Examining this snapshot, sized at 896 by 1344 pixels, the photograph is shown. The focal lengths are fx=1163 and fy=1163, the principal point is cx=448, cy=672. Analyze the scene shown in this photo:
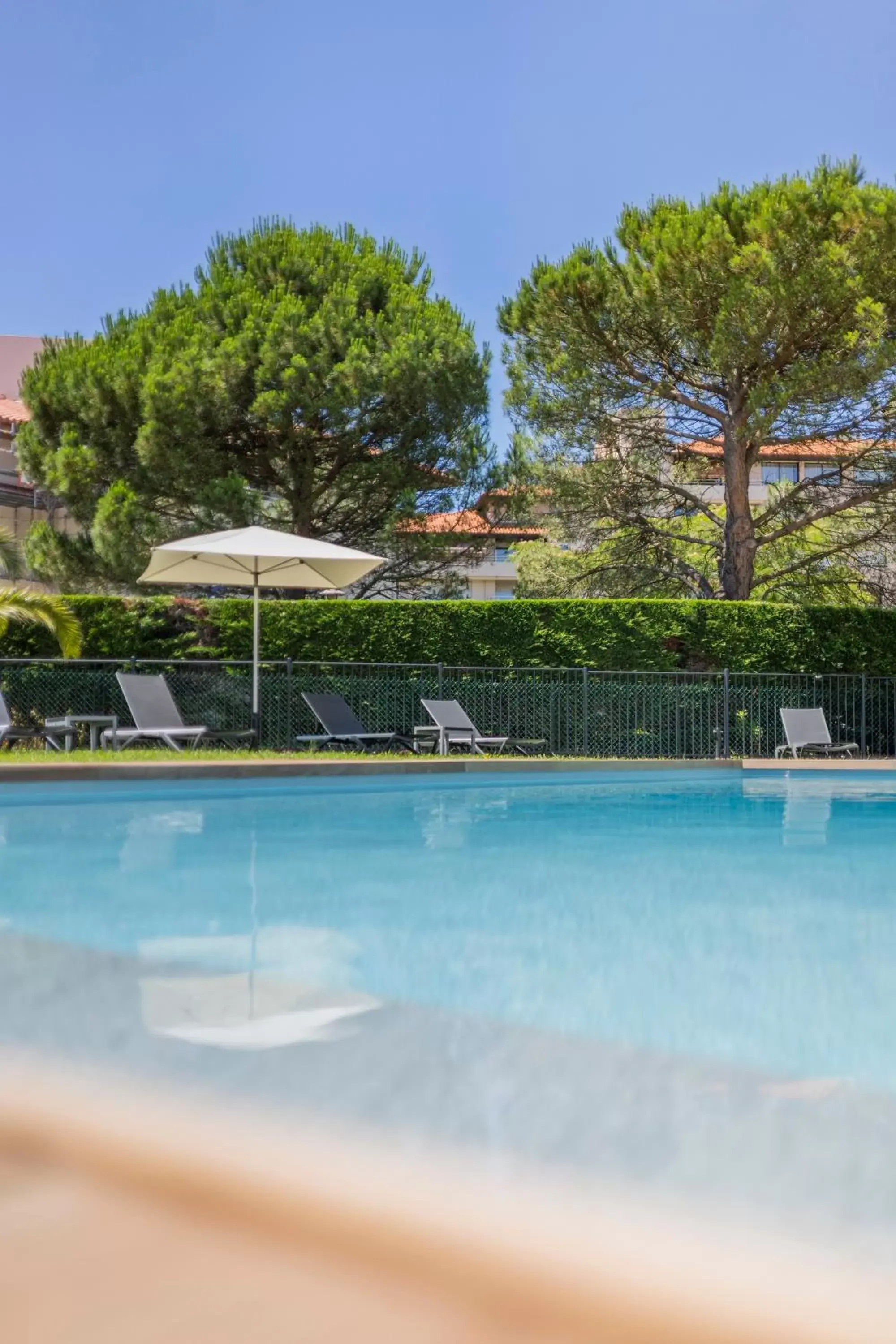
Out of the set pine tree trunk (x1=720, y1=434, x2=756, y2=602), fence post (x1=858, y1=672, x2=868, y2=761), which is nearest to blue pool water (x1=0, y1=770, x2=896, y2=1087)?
fence post (x1=858, y1=672, x2=868, y2=761)

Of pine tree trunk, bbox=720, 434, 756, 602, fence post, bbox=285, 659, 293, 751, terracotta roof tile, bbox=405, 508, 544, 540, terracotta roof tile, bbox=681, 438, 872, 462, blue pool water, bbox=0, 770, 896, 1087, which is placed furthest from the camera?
terracotta roof tile, bbox=405, 508, 544, 540

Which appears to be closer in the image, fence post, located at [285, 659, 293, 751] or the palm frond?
the palm frond

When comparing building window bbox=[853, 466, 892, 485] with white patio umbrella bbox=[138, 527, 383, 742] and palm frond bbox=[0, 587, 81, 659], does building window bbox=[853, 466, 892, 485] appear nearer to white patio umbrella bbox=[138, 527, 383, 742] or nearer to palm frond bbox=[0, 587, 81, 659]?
white patio umbrella bbox=[138, 527, 383, 742]

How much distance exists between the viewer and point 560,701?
1753 centimetres

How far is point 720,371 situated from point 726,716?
627cm

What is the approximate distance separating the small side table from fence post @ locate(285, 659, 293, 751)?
8.69ft

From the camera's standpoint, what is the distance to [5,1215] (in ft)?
6.05

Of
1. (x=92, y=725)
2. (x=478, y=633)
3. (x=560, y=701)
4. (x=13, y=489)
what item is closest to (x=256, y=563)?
(x=92, y=725)

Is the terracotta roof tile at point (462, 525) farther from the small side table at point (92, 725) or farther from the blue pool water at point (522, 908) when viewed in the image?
the blue pool water at point (522, 908)

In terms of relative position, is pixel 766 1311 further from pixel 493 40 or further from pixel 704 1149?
pixel 493 40

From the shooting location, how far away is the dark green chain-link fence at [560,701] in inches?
650

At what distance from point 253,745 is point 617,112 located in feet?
32.9

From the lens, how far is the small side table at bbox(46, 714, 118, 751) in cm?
1376

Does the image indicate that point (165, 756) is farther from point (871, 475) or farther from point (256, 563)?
point (871, 475)
